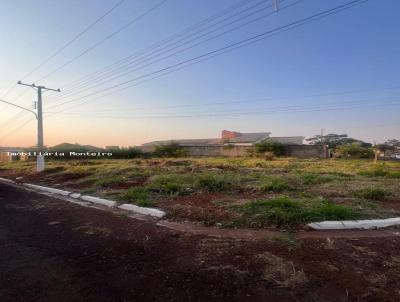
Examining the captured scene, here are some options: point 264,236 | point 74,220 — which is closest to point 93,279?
point 264,236

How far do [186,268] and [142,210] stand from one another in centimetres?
328

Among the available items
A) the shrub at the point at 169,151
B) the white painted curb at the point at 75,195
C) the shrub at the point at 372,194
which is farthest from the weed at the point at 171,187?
the shrub at the point at 169,151

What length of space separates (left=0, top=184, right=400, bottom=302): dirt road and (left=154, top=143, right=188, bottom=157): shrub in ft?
107

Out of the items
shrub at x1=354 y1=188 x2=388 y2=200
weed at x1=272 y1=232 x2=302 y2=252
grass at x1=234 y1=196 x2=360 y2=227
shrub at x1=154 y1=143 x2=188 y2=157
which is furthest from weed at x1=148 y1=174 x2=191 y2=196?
shrub at x1=154 y1=143 x2=188 y2=157

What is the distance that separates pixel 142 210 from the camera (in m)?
6.84

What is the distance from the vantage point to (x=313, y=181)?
958 centimetres

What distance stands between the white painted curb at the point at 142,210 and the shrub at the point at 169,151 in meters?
30.4

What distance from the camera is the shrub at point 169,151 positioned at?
3803 centimetres

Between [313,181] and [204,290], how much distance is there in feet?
23.8

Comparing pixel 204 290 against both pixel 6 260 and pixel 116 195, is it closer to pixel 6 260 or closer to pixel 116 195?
pixel 6 260

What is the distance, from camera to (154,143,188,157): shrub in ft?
125

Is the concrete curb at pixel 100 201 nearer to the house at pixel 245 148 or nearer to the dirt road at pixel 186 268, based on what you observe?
the dirt road at pixel 186 268

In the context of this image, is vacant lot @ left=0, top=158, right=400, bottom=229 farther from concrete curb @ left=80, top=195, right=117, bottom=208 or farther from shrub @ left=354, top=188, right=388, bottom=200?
concrete curb @ left=80, top=195, right=117, bottom=208

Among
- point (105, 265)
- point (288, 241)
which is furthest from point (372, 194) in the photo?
point (105, 265)
